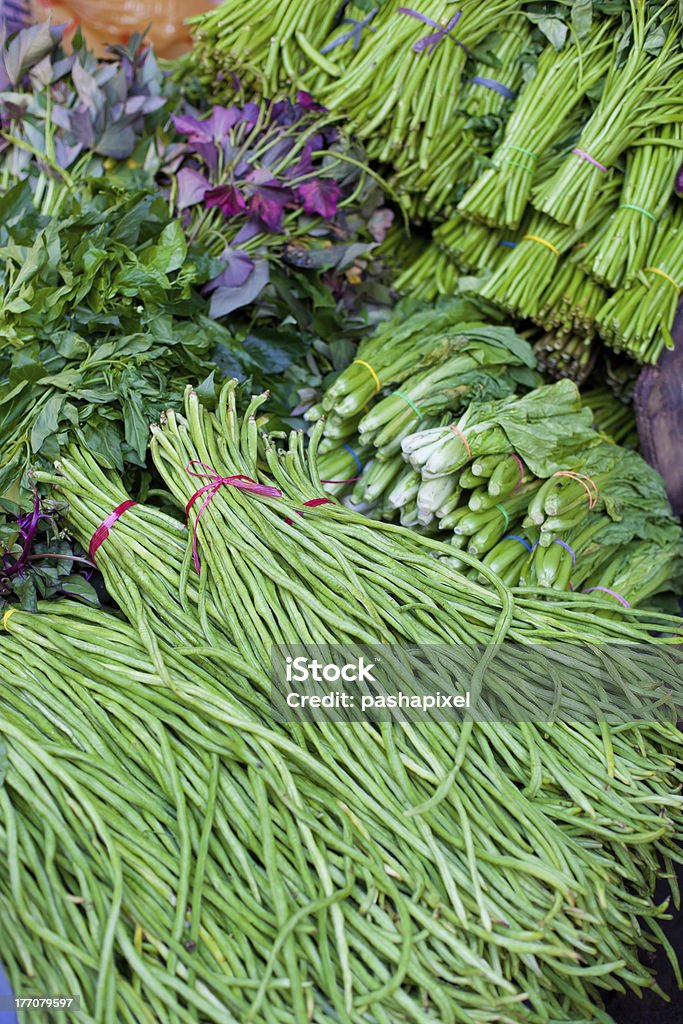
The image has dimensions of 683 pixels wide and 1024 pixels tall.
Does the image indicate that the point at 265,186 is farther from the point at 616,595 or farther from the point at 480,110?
the point at 616,595

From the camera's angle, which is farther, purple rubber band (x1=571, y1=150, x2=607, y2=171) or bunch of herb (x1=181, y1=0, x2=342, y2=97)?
bunch of herb (x1=181, y1=0, x2=342, y2=97)

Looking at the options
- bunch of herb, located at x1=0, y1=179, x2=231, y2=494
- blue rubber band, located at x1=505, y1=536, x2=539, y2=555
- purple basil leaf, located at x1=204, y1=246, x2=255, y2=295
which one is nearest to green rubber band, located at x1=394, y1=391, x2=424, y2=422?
blue rubber band, located at x1=505, y1=536, x2=539, y2=555

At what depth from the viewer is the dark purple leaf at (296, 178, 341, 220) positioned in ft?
8.09

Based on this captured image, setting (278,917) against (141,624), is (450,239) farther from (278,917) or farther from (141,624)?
(278,917)

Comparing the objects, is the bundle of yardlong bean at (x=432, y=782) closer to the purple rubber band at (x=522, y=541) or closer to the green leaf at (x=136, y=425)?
the green leaf at (x=136, y=425)

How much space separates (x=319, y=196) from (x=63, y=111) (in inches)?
34.9

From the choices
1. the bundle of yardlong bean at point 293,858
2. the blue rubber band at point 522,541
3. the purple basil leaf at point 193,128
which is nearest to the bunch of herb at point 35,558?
the bundle of yardlong bean at point 293,858

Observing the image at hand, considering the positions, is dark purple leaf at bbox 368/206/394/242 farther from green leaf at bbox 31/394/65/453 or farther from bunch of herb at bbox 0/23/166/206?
green leaf at bbox 31/394/65/453

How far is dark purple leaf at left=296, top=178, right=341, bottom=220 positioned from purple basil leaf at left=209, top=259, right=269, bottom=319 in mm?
268

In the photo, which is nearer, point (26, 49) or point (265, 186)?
point (265, 186)

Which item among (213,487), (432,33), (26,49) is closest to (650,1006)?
(213,487)

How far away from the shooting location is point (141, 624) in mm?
1487

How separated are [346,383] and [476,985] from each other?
148 cm

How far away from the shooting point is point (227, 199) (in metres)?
2.42
